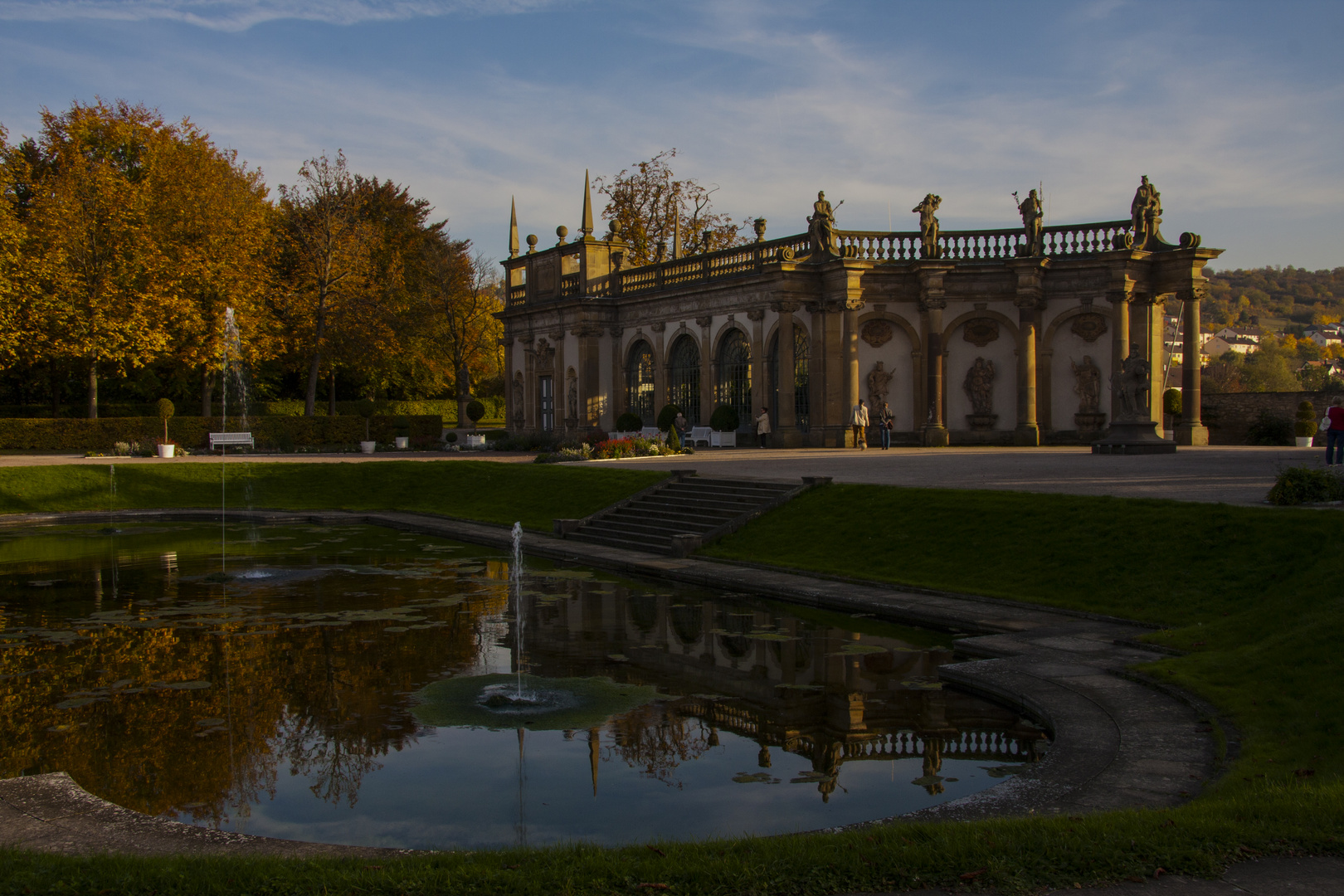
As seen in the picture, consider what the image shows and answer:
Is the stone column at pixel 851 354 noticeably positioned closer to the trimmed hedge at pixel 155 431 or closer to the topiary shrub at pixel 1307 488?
the topiary shrub at pixel 1307 488

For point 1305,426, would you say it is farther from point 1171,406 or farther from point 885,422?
point 885,422

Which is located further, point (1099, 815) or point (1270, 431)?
point (1270, 431)

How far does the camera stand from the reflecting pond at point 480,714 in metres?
6.86

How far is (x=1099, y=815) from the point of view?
5.69 m

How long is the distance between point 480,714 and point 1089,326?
30.3 metres

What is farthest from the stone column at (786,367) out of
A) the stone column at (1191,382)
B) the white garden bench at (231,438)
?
the white garden bench at (231,438)

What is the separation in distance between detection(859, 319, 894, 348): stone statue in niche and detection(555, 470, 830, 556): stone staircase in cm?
1475

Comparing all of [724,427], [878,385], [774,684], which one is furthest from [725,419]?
[774,684]

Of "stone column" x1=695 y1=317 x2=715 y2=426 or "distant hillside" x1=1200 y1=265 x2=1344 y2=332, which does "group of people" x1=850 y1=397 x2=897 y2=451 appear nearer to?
"stone column" x1=695 y1=317 x2=715 y2=426

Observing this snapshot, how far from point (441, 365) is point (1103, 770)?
196ft

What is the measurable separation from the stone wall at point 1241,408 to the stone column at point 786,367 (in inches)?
584

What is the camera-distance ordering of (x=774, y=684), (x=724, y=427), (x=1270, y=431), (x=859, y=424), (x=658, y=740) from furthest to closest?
(x=724, y=427), (x=1270, y=431), (x=859, y=424), (x=774, y=684), (x=658, y=740)

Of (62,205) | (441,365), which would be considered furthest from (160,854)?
(441,365)

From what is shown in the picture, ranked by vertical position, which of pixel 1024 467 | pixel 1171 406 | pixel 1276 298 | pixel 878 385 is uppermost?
pixel 1276 298
